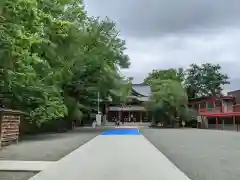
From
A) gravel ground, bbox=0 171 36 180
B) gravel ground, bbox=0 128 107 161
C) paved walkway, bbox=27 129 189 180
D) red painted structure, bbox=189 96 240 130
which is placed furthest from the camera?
red painted structure, bbox=189 96 240 130

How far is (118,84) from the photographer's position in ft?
149

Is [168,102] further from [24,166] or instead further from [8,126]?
[24,166]

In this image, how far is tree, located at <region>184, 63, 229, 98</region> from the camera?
74938 millimetres

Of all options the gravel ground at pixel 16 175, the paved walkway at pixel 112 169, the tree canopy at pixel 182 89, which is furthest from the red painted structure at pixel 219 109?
the gravel ground at pixel 16 175

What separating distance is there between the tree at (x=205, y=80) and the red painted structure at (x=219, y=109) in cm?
826

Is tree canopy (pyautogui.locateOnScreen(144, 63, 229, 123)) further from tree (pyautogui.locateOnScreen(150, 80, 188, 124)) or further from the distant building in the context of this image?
the distant building

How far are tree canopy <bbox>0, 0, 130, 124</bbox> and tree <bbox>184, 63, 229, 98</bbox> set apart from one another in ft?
89.7

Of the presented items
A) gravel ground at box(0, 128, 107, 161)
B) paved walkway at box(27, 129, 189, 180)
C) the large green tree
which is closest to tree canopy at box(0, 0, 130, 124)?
gravel ground at box(0, 128, 107, 161)

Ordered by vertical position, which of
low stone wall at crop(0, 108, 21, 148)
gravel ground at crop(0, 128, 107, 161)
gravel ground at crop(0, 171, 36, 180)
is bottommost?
gravel ground at crop(0, 171, 36, 180)

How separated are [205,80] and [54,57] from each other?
5527 centimetres

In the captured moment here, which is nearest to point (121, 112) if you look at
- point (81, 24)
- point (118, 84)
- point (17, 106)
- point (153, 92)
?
point (153, 92)

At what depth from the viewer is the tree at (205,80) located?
74.9 m

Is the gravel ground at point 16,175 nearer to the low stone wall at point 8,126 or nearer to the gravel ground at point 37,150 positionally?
the gravel ground at point 37,150

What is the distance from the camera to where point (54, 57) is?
2536cm
